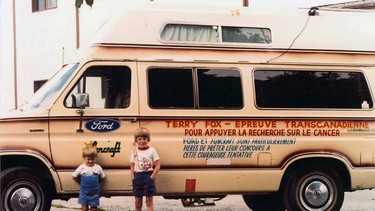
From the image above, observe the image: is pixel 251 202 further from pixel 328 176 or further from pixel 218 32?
pixel 218 32

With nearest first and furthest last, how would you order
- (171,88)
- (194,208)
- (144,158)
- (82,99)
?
(82,99) → (144,158) → (171,88) → (194,208)

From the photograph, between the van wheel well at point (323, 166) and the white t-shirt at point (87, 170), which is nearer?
the white t-shirt at point (87, 170)

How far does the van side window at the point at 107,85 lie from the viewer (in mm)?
8125

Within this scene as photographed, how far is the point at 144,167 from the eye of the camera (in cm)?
794

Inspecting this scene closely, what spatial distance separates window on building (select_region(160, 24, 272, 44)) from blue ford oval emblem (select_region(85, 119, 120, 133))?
1357mm

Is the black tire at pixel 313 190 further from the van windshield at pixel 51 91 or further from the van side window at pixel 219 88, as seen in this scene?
the van windshield at pixel 51 91

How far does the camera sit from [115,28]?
8289mm

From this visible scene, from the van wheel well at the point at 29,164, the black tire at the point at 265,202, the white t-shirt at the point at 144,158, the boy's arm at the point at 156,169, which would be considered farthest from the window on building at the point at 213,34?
the black tire at the point at 265,202

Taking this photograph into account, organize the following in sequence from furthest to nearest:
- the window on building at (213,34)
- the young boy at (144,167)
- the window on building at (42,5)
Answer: the window on building at (42,5) < the window on building at (213,34) < the young boy at (144,167)

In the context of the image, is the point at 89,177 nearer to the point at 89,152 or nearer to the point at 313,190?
the point at 89,152

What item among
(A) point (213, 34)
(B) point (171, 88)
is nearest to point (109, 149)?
(B) point (171, 88)

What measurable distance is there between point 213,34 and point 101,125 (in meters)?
1.99

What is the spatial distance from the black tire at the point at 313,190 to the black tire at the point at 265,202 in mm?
797

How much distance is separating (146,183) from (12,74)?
52.2 ft
